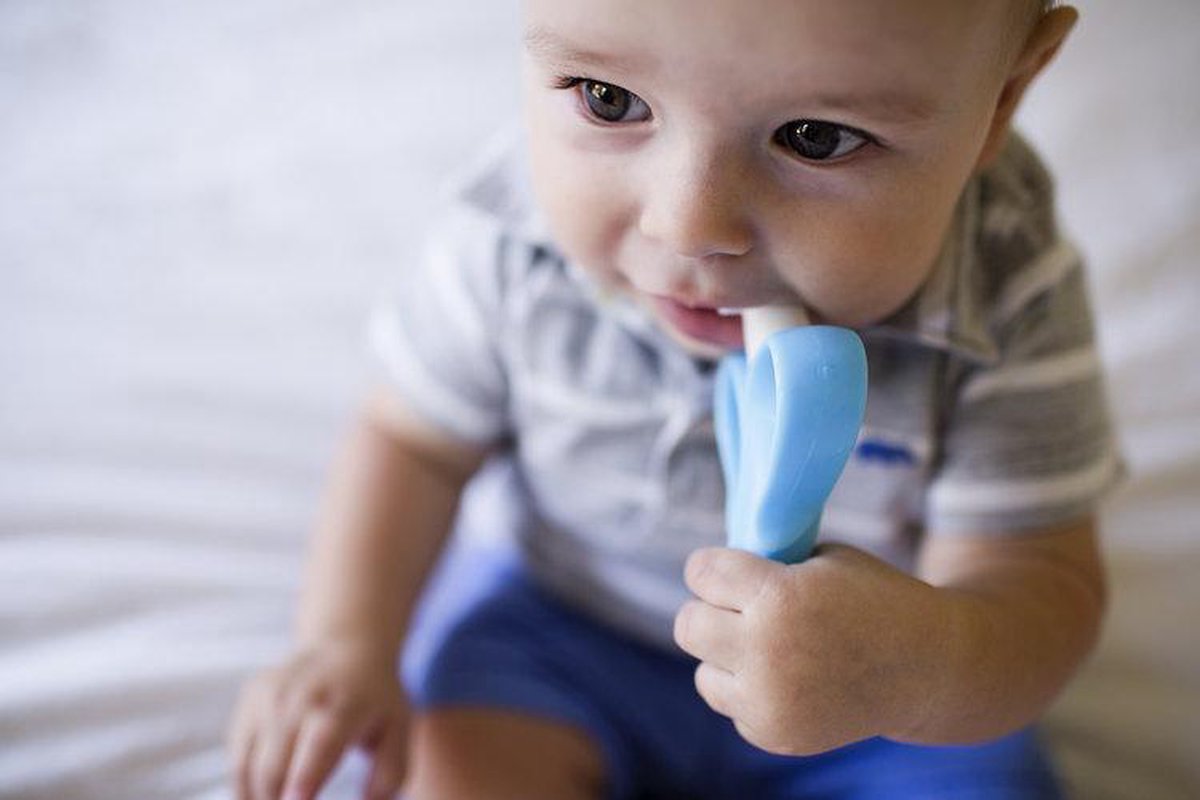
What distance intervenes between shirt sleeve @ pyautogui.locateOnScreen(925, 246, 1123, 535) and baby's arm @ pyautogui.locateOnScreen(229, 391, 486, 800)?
26cm

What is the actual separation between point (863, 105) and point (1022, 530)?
0.85ft

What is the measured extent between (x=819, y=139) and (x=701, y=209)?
0.05 m

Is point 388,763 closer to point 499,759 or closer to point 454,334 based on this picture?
point 499,759

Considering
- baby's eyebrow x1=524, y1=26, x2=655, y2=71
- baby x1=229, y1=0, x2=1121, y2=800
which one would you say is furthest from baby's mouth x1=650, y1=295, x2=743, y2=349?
baby's eyebrow x1=524, y1=26, x2=655, y2=71

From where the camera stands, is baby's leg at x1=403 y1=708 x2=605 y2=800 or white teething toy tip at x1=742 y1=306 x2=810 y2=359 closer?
white teething toy tip at x1=742 y1=306 x2=810 y2=359

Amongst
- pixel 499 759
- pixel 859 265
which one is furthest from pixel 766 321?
pixel 499 759

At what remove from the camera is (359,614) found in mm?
628

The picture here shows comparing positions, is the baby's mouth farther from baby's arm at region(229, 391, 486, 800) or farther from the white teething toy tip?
baby's arm at region(229, 391, 486, 800)

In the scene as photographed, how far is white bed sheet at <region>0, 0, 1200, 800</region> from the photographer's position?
0.67m

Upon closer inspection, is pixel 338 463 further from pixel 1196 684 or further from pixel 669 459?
pixel 1196 684

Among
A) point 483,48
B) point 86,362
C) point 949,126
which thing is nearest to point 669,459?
point 949,126

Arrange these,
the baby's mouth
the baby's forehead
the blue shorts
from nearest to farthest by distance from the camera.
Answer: the baby's forehead
the baby's mouth
the blue shorts

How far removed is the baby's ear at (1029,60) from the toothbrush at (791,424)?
0.11 m

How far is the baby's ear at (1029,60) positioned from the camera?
44cm
